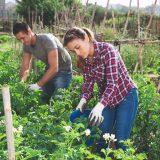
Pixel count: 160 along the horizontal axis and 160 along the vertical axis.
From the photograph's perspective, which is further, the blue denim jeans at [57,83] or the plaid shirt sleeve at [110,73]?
the blue denim jeans at [57,83]

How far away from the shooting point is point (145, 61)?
29.0 feet

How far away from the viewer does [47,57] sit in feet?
15.3

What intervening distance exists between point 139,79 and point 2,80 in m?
1.76

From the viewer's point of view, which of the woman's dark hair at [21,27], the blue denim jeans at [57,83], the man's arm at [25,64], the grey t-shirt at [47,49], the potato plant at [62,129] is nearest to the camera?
the potato plant at [62,129]

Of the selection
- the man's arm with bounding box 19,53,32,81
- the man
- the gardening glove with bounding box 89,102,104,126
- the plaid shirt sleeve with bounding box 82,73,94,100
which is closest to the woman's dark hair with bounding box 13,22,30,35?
the man

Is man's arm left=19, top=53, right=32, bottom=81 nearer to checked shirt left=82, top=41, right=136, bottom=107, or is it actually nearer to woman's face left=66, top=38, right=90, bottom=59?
checked shirt left=82, top=41, right=136, bottom=107

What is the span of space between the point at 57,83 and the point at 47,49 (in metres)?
0.50

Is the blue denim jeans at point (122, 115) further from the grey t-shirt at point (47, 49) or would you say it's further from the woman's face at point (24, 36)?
the woman's face at point (24, 36)

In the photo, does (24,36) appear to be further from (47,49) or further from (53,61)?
(53,61)

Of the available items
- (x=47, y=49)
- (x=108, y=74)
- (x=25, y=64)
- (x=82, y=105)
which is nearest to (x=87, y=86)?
(x=82, y=105)

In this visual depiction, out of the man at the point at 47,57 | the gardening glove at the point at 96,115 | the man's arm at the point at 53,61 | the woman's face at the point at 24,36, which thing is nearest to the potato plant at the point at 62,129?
the gardening glove at the point at 96,115

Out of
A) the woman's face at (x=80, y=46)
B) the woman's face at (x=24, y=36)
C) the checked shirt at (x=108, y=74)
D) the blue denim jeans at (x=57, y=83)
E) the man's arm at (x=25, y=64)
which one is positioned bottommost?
the blue denim jeans at (x=57, y=83)

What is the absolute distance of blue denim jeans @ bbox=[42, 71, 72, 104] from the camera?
4.69 metres

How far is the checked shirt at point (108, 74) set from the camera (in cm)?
316
